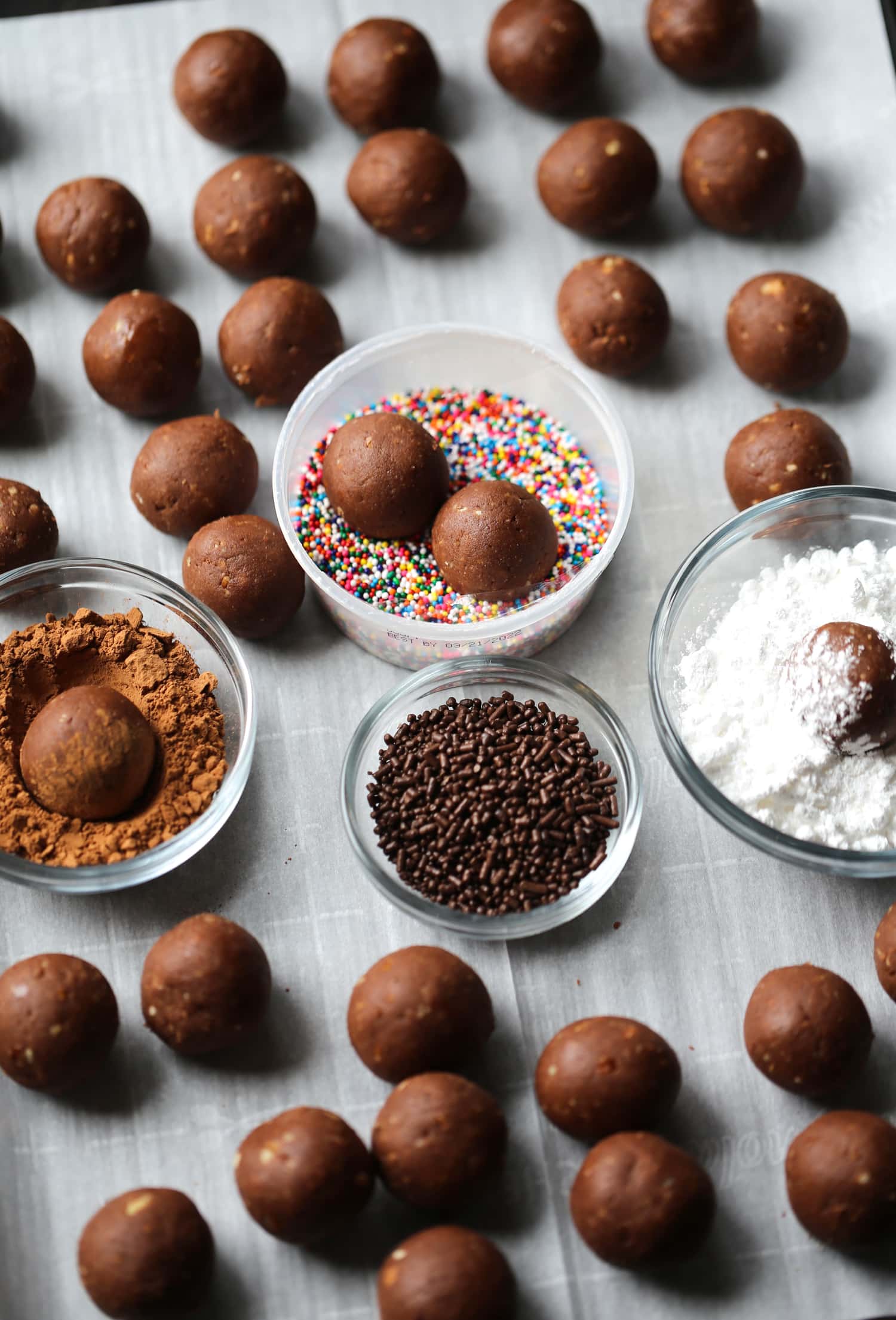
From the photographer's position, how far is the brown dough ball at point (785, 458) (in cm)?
199

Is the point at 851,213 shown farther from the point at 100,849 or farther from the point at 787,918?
the point at 100,849

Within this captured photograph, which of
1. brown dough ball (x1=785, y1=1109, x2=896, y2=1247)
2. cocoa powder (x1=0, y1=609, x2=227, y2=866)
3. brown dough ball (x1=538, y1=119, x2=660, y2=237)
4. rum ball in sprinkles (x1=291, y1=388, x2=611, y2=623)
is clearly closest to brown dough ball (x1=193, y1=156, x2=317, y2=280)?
rum ball in sprinkles (x1=291, y1=388, x2=611, y2=623)

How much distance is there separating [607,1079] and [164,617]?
0.96 meters

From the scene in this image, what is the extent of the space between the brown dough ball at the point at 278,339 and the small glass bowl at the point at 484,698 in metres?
0.54

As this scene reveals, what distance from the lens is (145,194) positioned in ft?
7.45

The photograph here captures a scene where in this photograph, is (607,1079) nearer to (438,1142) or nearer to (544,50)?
(438,1142)

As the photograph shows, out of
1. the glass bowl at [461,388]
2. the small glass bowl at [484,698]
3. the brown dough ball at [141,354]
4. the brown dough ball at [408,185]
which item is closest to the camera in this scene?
the small glass bowl at [484,698]

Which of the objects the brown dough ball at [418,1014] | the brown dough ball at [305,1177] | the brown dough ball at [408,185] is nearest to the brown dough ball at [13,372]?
the brown dough ball at [408,185]

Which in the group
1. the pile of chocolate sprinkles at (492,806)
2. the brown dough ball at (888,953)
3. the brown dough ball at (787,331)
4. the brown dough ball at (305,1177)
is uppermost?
the brown dough ball at (787,331)

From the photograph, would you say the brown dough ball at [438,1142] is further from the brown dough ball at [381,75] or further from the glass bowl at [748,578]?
the brown dough ball at [381,75]

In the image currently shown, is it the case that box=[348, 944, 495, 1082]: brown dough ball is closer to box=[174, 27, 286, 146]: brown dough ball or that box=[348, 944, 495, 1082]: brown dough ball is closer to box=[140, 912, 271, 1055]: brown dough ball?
box=[140, 912, 271, 1055]: brown dough ball

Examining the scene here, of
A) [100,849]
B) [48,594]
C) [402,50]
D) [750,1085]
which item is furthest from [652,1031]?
[402,50]

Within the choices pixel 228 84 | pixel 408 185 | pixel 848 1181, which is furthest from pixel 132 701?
pixel 848 1181

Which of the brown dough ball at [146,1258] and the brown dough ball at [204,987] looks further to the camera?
the brown dough ball at [204,987]
